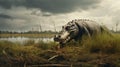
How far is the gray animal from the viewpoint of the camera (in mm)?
15508

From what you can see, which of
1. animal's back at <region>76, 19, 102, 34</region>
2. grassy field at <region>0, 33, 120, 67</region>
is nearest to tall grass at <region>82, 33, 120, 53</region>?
grassy field at <region>0, 33, 120, 67</region>

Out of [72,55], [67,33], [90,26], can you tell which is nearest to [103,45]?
[72,55]

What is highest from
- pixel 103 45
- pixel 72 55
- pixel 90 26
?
pixel 90 26

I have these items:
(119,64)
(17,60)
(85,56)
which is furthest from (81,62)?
(17,60)

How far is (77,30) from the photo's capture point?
→ 15828 mm

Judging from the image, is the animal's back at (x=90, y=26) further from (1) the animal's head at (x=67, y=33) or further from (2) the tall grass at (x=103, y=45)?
(2) the tall grass at (x=103, y=45)

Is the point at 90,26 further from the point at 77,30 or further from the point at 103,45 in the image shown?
the point at 103,45

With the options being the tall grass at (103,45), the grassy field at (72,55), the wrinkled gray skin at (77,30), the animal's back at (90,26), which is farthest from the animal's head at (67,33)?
the tall grass at (103,45)

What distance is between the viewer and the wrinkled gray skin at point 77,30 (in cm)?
1551

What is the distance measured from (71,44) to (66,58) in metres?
1.84

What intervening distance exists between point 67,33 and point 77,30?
0.46 metres

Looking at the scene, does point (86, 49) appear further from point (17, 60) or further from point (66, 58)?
point (17, 60)

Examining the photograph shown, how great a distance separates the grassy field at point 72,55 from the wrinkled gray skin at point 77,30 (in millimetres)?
589

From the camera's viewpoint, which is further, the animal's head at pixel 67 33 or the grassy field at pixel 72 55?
the animal's head at pixel 67 33
